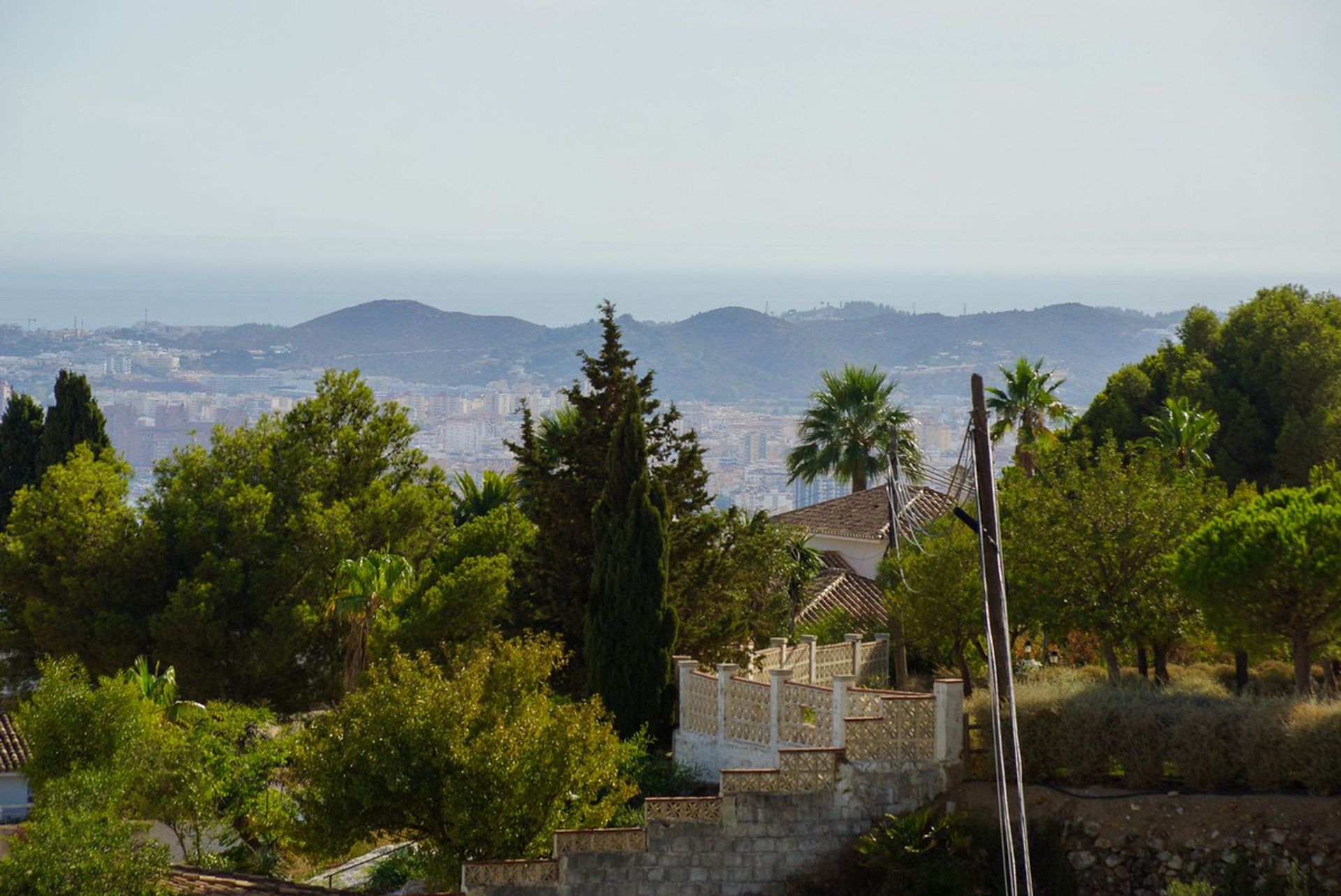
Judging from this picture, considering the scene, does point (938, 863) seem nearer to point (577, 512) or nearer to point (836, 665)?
point (836, 665)

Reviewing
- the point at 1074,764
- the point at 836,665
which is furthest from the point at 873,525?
the point at 1074,764

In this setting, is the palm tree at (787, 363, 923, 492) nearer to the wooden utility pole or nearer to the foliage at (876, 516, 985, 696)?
the foliage at (876, 516, 985, 696)

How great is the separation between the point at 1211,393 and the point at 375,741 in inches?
1116

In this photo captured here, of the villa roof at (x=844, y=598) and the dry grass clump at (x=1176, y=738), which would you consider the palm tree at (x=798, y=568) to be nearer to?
the villa roof at (x=844, y=598)

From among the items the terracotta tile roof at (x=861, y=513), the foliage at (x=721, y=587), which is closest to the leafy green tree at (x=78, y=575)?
the foliage at (x=721, y=587)

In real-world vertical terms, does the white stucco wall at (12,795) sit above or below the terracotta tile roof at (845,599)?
below

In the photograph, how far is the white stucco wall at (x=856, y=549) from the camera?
148 ft

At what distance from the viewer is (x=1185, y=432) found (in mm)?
31969

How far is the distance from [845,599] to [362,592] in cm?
1550

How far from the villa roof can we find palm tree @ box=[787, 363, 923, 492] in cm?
307

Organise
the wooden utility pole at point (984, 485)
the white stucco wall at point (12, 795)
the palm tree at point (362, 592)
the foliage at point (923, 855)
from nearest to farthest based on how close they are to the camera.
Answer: the wooden utility pole at point (984, 485), the foliage at point (923, 855), the palm tree at point (362, 592), the white stucco wall at point (12, 795)

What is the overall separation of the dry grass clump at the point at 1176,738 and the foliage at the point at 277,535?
15200 millimetres

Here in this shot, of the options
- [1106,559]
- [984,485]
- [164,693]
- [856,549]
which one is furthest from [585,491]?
[856,549]

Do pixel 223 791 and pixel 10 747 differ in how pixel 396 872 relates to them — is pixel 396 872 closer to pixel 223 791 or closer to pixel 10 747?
pixel 223 791
